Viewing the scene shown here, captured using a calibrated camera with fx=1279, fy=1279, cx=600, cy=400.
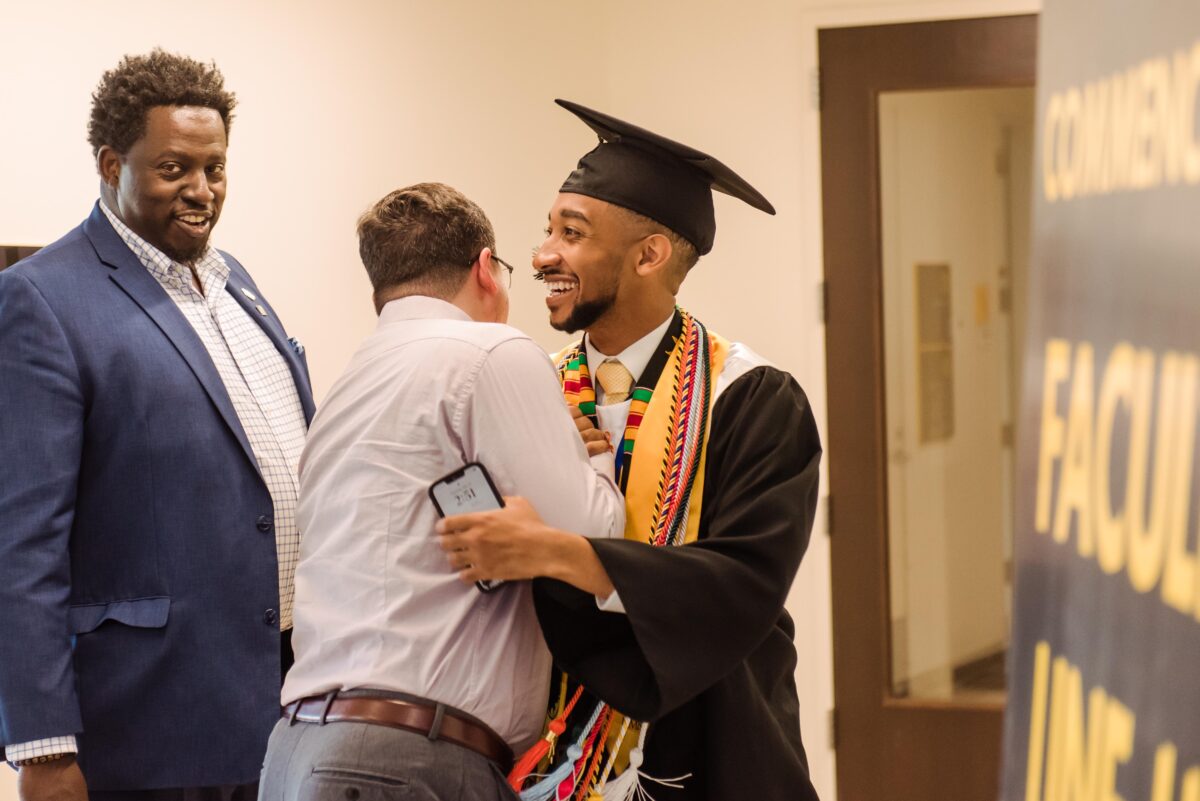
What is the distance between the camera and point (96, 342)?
1.94m

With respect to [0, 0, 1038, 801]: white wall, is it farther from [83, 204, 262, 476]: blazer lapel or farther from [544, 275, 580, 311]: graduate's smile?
[544, 275, 580, 311]: graduate's smile

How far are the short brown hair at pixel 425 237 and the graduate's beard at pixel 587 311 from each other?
0.21m

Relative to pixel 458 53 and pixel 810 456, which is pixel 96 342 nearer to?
pixel 810 456

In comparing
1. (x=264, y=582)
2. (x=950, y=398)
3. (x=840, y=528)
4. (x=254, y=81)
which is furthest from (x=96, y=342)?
(x=950, y=398)

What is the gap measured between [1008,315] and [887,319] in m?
1.53

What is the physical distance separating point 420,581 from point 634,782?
0.41 m

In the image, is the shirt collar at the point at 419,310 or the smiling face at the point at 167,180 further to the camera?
the smiling face at the point at 167,180

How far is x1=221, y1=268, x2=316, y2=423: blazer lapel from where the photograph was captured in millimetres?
2264

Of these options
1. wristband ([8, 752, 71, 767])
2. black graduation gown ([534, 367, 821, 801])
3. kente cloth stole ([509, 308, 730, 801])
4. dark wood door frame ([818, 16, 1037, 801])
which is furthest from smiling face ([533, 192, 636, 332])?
dark wood door frame ([818, 16, 1037, 801])

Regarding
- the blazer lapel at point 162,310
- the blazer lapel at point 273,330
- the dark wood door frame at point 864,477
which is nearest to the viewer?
the blazer lapel at point 162,310

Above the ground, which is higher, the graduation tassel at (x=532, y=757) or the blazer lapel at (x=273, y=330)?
the blazer lapel at (x=273, y=330)

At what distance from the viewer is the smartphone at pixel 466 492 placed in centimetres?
152

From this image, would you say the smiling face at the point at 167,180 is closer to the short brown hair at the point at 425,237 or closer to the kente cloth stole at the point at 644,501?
the short brown hair at the point at 425,237

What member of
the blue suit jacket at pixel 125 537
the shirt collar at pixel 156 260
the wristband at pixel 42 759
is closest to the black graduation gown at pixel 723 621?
the blue suit jacket at pixel 125 537
